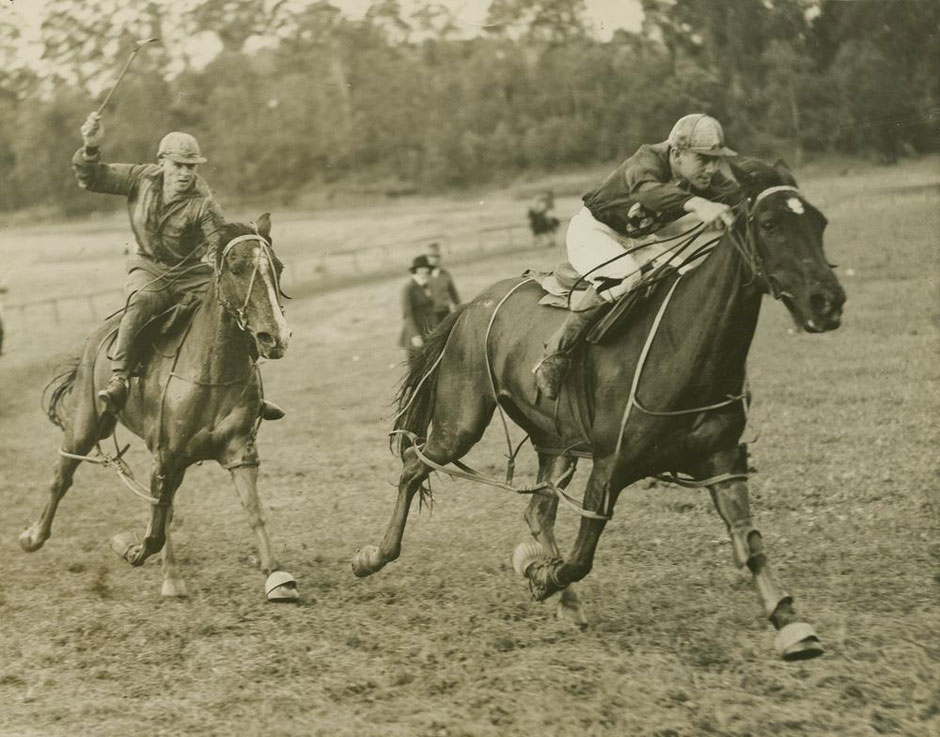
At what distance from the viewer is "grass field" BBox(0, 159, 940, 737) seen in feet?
14.1

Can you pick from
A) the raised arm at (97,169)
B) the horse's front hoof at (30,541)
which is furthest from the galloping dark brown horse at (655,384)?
the horse's front hoof at (30,541)

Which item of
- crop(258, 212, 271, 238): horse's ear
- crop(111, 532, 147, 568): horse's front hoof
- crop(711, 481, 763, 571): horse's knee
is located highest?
crop(258, 212, 271, 238): horse's ear

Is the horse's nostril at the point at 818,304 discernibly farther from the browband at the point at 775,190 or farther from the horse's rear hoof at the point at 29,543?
the horse's rear hoof at the point at 29,543

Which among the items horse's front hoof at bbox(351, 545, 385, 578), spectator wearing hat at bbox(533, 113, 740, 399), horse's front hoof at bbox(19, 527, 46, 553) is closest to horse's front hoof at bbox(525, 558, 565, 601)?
spectator wearing hat at bbox(533, 113, 740, 399)

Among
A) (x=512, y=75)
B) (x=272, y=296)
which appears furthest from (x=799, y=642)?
(x=512, y=75)

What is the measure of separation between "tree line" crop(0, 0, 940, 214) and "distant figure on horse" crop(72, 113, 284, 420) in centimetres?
52

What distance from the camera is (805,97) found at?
282 inches

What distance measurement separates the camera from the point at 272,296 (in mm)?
5172

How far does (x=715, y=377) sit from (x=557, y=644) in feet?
4.93

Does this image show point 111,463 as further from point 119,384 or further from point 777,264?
point 777,264

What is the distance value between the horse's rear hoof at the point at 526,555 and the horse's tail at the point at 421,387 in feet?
3.10

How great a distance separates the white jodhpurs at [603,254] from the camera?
4734 millimetres

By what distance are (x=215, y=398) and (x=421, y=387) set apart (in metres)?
1.13

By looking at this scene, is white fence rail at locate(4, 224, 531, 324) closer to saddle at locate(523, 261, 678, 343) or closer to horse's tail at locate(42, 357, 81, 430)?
horse's tail at locate(42, 357, 81, 430)
